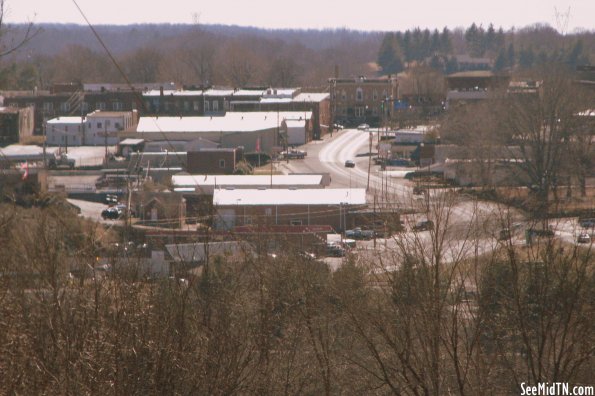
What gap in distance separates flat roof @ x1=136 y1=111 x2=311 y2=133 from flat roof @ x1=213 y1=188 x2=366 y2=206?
412 centimetres

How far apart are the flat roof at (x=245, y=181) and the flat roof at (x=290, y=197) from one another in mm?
606

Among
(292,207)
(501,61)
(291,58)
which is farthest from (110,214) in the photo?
(501,61)

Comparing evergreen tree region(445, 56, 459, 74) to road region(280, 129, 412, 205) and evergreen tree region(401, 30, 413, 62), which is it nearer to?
evergreen tree region(401, 30, 413, 62)

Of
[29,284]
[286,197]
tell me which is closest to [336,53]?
[286,197]

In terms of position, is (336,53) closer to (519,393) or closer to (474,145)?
(474,145)

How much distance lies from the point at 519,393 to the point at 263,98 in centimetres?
1342

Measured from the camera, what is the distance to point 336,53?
31266 millimetres

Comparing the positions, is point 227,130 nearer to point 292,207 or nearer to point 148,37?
point 292,207

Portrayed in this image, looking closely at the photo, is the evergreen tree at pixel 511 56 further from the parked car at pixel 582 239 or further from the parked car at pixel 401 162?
the parked car at pixel 582 239

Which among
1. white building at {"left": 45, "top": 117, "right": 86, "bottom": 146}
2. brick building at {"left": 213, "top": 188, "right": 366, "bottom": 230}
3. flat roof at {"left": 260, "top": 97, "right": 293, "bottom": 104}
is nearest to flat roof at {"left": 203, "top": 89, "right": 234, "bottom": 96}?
flat roof at {"left": 260, "top": 97, "right": 293, "bottom": 104}

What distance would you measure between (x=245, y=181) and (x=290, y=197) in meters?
1.34

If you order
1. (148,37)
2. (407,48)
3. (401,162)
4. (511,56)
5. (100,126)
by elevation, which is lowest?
(401,162)

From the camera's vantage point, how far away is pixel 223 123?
13.0 metres

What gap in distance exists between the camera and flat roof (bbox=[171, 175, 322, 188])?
8.92 m
